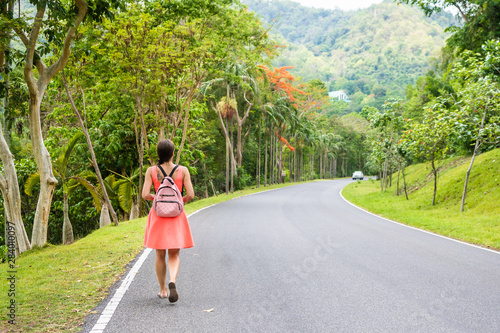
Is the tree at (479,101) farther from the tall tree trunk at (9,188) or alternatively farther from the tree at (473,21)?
the tall tree trunk at (9,188)

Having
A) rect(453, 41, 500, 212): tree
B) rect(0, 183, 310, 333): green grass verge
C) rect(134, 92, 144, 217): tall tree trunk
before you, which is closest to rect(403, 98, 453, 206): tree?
rect(453, 41, 500, 212): tree

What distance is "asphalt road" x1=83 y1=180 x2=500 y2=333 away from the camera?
13.7 feet

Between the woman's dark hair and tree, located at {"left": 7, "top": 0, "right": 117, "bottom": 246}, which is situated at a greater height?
tree, located at {"left": 7, "top": 0, "right": 117, "bottom": 246}

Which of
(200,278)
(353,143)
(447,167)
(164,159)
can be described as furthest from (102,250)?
(353,143)

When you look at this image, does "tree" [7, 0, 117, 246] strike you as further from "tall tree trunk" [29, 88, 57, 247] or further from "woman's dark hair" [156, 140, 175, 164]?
"woman's dark hair" [156, 140, 175, 164]

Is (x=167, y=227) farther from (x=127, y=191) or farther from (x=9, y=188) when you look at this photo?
(x=127, y=191)

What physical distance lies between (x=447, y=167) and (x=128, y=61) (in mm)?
23850

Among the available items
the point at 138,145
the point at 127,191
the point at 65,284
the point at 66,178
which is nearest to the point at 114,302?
the point at 65,284

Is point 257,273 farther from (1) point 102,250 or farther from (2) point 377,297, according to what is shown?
(1) point 102,250

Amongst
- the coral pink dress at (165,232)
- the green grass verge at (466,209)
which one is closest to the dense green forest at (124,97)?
the green grass verge at (466,209)

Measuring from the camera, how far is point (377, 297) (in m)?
5.09

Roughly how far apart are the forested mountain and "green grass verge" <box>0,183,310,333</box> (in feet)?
326

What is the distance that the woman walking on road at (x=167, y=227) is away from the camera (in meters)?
4.64

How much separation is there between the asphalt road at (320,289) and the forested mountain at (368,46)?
97.3 metres
